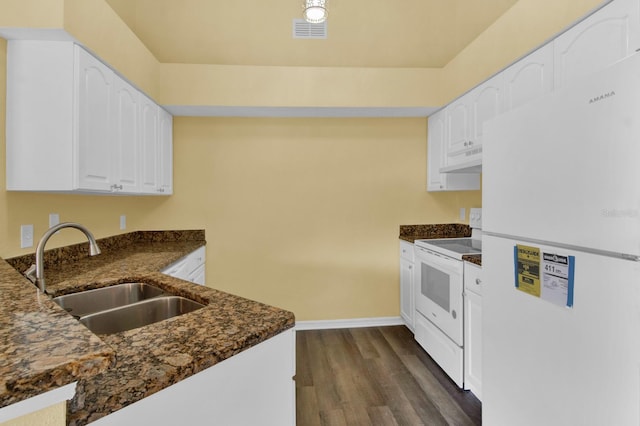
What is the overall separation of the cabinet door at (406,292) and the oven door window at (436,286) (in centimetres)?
30

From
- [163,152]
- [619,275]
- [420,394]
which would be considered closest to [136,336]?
[619,275]

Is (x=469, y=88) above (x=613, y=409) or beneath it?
above

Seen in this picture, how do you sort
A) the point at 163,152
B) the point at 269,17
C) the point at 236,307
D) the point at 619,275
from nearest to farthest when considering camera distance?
the point at 619,275
the point at 236,307
the point at 269,17
the point at 163,152

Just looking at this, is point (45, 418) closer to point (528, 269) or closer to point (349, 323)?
point (528, 269)

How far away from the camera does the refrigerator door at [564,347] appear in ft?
3.08

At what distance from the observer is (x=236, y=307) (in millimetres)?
1070

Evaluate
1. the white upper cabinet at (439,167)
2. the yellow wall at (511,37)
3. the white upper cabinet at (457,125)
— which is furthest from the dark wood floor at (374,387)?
the yellow wall at (511,37)

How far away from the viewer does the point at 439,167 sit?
3145mm

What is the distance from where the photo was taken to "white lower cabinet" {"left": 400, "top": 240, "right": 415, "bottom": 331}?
3074 mm

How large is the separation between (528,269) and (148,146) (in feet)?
9.17

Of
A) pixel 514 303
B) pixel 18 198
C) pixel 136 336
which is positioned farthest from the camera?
pixel 18 198

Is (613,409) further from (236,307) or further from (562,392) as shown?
(236,307)

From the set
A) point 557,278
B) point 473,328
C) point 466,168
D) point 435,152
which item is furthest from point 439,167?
point 557,278

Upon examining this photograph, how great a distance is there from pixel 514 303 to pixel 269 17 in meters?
2.64
